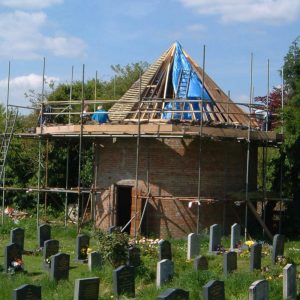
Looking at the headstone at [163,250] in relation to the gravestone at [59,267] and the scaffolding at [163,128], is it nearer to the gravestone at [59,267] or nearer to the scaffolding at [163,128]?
the gravestone at [59,267]

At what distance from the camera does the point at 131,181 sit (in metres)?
27.4

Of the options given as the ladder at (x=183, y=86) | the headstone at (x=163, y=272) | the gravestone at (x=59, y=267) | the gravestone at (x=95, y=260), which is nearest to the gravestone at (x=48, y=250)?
the gravestone at (x=95, y=260)

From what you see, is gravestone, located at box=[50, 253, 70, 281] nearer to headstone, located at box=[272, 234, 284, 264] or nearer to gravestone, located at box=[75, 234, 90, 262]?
gravestone, located at box=[75, 234, 90, 262]

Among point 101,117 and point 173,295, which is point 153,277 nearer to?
point 173,295

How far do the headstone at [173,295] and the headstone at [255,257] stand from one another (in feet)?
18.8

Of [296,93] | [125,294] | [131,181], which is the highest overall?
[296,93]

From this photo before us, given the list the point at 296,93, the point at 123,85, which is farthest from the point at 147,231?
the point at 123,85

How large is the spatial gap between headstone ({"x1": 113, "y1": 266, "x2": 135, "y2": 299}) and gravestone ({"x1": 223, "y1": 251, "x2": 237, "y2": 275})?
302 centimetres

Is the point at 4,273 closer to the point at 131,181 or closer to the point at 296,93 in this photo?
the point at 131,181

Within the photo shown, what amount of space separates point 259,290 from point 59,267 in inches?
207

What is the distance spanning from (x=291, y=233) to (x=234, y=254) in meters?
10.8

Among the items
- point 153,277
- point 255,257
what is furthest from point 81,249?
point 255,257

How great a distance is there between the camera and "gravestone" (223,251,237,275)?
1909cm

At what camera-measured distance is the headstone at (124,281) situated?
1650 centimetres
